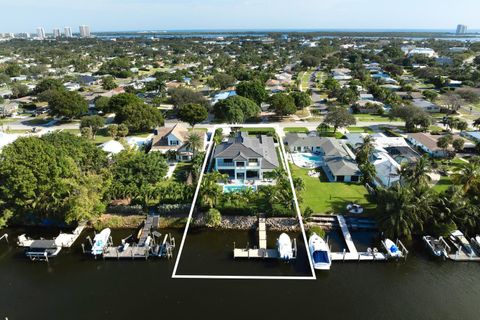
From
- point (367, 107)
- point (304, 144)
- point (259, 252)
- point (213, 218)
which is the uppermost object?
point (367, 107)

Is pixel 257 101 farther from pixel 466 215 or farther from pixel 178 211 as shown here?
pixel 466 215

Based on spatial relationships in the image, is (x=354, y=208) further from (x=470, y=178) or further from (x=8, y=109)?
(x=8, y=109)

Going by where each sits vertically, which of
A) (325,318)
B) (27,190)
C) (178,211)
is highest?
(27,190)

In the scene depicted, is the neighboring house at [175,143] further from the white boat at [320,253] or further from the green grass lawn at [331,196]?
the white boat at [320,253]

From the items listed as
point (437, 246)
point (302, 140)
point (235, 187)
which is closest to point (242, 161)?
point (235, 187)

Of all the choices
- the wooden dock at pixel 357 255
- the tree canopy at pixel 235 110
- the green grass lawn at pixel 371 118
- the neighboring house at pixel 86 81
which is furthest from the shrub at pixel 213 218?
the neighboring house at pixel 86 81

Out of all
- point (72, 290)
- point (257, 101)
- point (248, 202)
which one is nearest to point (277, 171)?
point (248, 202)

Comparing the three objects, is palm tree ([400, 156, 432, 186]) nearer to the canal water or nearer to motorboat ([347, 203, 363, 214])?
motorboat ([347, 203, 363, 214])
